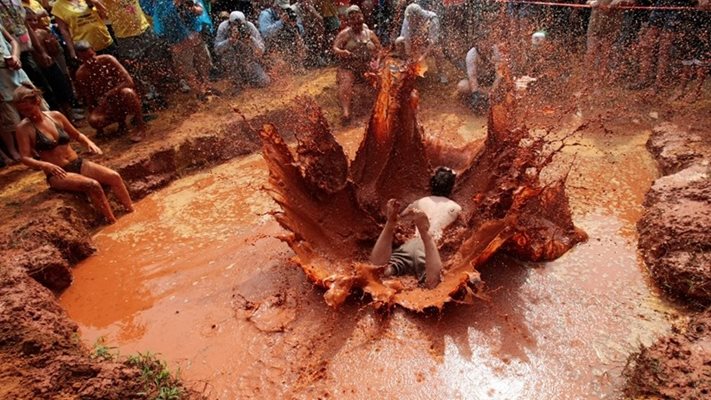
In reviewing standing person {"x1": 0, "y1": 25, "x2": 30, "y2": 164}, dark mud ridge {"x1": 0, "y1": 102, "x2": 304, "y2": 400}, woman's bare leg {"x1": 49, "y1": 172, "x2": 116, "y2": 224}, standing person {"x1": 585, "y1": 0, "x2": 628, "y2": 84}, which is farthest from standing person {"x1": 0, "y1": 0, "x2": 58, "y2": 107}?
standing person {"x1": 585, "y1": 0, "x2": 628, "y2": 84}

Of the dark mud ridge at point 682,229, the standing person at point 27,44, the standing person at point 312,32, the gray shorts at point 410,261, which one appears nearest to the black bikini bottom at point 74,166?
the standing person at point 27,44

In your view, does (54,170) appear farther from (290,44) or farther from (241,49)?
(290,44)

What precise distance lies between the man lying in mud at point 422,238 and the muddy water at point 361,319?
1.71 ft

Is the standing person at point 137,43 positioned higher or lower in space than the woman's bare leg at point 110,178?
higher

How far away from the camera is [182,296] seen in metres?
4.92

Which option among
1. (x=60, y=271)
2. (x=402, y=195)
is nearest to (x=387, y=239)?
(x=402, y=195)

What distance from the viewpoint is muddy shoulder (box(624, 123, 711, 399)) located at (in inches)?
115

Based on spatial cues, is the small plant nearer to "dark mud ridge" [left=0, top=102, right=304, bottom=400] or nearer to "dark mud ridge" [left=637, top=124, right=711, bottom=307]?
"dark mud ridge" [left=0, top=102, right=304, bottom=400]

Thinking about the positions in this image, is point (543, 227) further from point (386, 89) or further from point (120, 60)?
point (120, 60)

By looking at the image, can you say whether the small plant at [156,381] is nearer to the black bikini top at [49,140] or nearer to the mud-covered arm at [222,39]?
the black bikini top at [49,140]

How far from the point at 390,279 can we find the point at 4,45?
6.25 m

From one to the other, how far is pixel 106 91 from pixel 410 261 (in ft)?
19.9

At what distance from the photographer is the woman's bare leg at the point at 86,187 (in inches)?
235

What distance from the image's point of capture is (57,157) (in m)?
6.18
